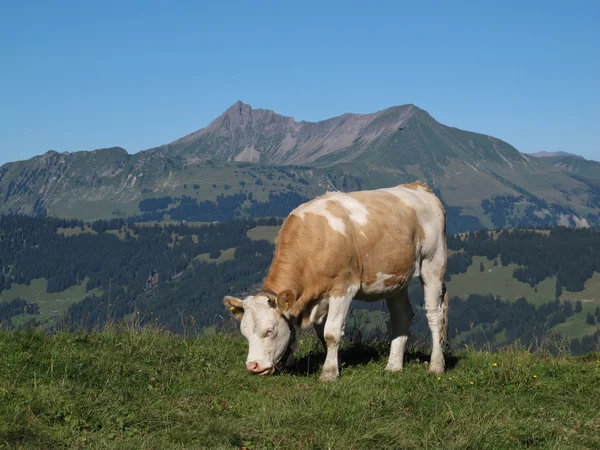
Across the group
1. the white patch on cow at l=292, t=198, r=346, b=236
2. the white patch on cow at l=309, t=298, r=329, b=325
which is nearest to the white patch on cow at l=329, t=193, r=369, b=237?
the white patch on cow at l=292, t=198, r=346, b=236

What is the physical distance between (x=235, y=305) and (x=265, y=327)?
2.39ft

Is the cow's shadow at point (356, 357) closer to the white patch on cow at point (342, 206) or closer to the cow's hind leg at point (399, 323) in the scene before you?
the cow's hind leg at point (399, 323)

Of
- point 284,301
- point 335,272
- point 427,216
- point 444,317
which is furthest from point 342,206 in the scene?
point 444,317

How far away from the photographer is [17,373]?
9172 mm

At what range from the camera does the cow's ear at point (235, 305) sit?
11.9 m

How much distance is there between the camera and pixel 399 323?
562 inches

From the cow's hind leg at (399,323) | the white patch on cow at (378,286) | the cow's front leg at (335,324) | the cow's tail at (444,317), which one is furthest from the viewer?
the cow's tail at (444,317)

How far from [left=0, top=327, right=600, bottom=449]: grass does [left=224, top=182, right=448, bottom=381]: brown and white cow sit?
76 centimetres

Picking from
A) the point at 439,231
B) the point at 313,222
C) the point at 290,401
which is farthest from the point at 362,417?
the point at 439,231

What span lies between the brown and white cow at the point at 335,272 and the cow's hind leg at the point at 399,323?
0.02 meters

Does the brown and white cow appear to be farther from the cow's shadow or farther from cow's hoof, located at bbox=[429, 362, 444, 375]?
the cow's shadow

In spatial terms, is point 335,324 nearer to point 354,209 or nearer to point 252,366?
point 252,366

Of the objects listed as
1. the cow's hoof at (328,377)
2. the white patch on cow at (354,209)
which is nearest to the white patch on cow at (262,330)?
the cow's hoof at (328,377)

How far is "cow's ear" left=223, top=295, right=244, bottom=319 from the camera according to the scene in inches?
467
